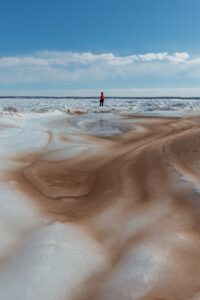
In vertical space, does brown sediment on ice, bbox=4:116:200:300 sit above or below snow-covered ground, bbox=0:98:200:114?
above

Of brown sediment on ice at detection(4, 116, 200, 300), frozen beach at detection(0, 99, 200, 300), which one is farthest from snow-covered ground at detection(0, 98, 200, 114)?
frozen beach at detection(0, 99, 200, 300)

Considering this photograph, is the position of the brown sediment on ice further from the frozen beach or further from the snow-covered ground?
the snow-covered ground

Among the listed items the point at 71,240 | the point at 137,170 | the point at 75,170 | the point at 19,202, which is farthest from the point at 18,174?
the point at 71,240

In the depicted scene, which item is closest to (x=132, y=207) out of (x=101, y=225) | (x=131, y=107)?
(x=101, y=225)

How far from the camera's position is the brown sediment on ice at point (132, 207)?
290 cm

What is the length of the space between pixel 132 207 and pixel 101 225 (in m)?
0.60

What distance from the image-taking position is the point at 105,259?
324 centimetres

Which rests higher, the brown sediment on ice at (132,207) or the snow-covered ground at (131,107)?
the brown sediment on ice at (132,207)

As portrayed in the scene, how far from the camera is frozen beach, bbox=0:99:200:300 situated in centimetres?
286

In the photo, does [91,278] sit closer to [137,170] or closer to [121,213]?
[121,213]

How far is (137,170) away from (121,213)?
5.93ft

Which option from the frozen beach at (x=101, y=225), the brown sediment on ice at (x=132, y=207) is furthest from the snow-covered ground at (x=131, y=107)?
the frozen beach at (x=101, y=225)

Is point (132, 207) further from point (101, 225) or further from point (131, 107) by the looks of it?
point (131, 107)

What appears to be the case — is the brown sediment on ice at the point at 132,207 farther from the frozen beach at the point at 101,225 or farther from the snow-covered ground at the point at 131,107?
the snow-covered ground at the point at 131,107
